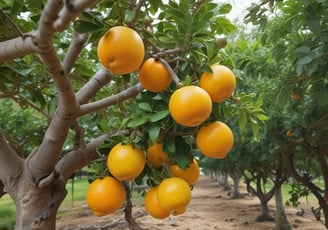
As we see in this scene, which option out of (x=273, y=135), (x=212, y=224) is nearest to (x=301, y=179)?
(x=273, y=135)

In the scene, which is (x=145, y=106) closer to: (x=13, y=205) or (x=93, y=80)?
(x=93, y=80)

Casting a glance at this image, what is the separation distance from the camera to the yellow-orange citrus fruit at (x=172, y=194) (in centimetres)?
139

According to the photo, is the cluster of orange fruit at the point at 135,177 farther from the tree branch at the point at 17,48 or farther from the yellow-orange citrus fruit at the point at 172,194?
the tree branch at the point at 17,48

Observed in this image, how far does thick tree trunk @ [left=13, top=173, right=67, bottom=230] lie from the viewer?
5.34 feet

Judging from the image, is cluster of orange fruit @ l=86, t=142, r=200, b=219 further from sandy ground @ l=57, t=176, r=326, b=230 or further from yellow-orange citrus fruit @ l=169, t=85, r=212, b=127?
sandy ground @ l=57, t=176, r=326, b=230

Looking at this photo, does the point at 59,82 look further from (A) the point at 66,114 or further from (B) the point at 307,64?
(B) the point at 307,64

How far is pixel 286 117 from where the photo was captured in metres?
7.55

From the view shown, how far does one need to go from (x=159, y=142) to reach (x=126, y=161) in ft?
0.72

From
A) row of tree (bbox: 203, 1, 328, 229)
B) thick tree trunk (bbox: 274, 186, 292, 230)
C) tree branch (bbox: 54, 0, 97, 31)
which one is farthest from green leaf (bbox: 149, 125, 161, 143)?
thick tree trunk (bbox: 274, 186, 292, 230)

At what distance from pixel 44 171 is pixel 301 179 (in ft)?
26.9

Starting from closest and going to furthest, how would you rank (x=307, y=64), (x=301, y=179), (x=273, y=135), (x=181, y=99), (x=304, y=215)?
1. (x=181, y=99)
2. (x=307, y=64)
3. (x=273, y=135)
4. (x=301, y=179)
5. (x=304, y=215)

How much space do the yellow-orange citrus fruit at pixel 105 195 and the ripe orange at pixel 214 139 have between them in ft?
1.34

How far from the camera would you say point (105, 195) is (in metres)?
1.50

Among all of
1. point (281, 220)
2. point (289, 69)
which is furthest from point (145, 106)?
point (281, 220)
